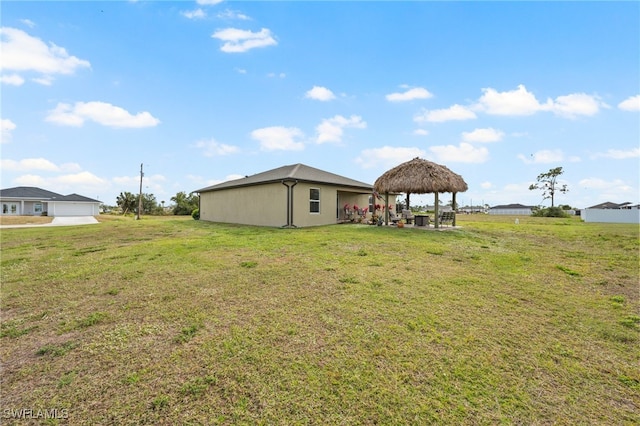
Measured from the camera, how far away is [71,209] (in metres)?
36.0

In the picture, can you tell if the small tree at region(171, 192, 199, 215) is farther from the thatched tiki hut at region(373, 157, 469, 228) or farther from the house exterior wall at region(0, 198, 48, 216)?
the thatched tiki hut at region(373, 157, 469, 228)

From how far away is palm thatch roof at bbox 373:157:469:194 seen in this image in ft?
42.0

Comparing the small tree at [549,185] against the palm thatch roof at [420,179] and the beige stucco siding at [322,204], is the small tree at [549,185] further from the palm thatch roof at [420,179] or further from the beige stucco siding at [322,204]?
the beige stucco siding at [322,204]

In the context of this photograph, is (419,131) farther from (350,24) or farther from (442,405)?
(442,405)

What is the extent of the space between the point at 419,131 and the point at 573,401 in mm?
18999

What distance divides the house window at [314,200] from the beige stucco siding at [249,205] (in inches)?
55.0

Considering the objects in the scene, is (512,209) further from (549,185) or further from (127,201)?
(127,201)

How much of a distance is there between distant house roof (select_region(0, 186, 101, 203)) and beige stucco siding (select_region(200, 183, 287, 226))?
2681 cm

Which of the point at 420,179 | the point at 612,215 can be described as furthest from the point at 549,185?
the point at 420,179

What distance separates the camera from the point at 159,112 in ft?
54.2

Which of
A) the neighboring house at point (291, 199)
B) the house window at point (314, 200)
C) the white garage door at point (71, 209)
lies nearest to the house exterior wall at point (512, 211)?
the neighboring house at point (291, 199)

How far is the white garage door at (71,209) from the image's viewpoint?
3481 cm

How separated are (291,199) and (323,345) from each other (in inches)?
445

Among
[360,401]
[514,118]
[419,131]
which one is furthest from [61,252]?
[514,118]
